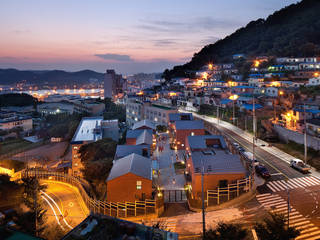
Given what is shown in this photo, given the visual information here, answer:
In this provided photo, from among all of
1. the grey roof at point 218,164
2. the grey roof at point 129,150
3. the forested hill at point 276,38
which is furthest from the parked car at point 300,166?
the forested hill at point 276,38

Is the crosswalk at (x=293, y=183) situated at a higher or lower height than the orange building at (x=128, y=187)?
lower

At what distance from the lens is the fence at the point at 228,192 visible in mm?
13849

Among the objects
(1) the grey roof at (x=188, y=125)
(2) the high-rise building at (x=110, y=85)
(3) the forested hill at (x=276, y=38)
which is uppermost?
(3) the forested hill at (x=276, y=38)

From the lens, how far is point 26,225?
12234 mm

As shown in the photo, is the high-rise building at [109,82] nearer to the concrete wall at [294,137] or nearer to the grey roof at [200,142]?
the concrete wall at [294,137]

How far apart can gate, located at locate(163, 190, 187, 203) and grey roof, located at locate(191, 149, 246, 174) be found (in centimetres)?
217

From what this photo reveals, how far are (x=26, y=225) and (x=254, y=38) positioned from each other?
111038 mm

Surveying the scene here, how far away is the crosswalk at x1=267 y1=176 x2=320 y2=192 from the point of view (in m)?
15.2

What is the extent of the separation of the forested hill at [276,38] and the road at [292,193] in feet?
179

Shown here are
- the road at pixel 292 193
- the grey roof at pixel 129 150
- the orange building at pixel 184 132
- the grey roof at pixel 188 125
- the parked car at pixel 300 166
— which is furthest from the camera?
the grey roof at pixel 188 125

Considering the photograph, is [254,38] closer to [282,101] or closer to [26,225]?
[282,101]

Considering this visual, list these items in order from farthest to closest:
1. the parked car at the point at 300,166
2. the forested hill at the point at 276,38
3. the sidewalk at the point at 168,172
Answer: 1. the forested hill at the point at 276,38
2. the parked car at the point at 300,166
3. the sidewalk at the point at 168,172

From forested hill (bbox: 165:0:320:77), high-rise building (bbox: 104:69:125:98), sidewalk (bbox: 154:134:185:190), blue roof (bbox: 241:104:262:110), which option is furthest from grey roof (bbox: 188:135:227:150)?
high-rise building (bbox: 104:69:125:98)

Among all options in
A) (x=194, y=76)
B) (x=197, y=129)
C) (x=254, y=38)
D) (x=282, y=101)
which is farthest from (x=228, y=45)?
(x=197, y=129)
